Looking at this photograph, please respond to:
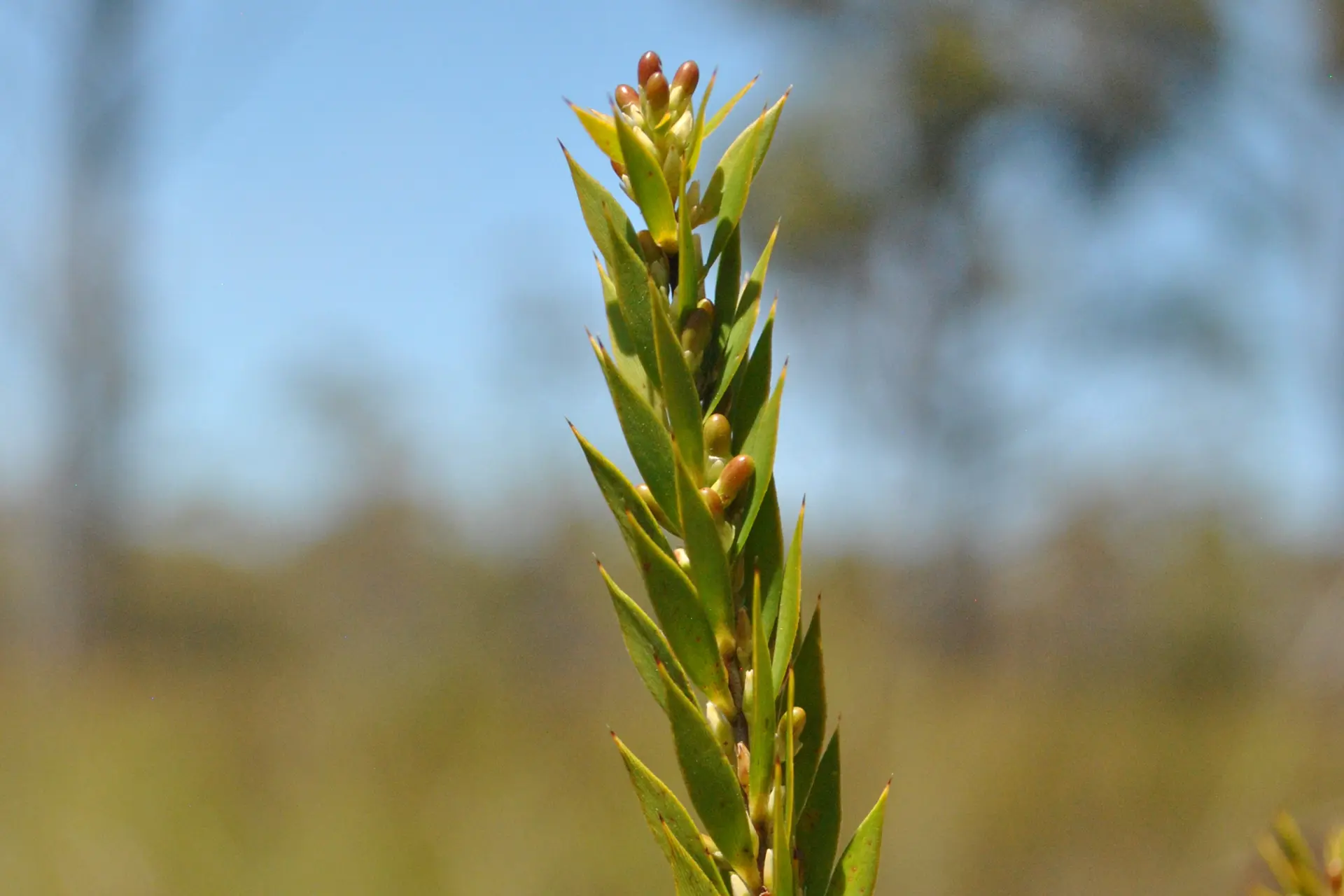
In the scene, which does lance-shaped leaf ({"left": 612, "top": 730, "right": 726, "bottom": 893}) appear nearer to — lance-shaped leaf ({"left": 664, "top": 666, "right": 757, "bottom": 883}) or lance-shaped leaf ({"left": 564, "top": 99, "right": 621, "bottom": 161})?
lance-shaped leaf ({"left": 664, "top": 666, "right": 757, "bottom": 883})

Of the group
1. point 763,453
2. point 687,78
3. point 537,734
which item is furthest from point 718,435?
point 537,734

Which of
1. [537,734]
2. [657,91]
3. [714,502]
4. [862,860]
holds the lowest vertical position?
[537,734]

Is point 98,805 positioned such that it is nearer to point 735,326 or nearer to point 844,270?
point 735,326

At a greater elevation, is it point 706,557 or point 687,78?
point 687,78

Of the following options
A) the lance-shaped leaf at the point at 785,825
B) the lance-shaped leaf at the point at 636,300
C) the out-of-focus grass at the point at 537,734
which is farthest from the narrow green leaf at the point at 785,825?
the out-of-focus grass at the point at 537,734

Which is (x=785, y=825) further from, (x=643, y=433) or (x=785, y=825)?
(x=643, y=433)

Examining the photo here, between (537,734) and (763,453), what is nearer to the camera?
(763,453)
